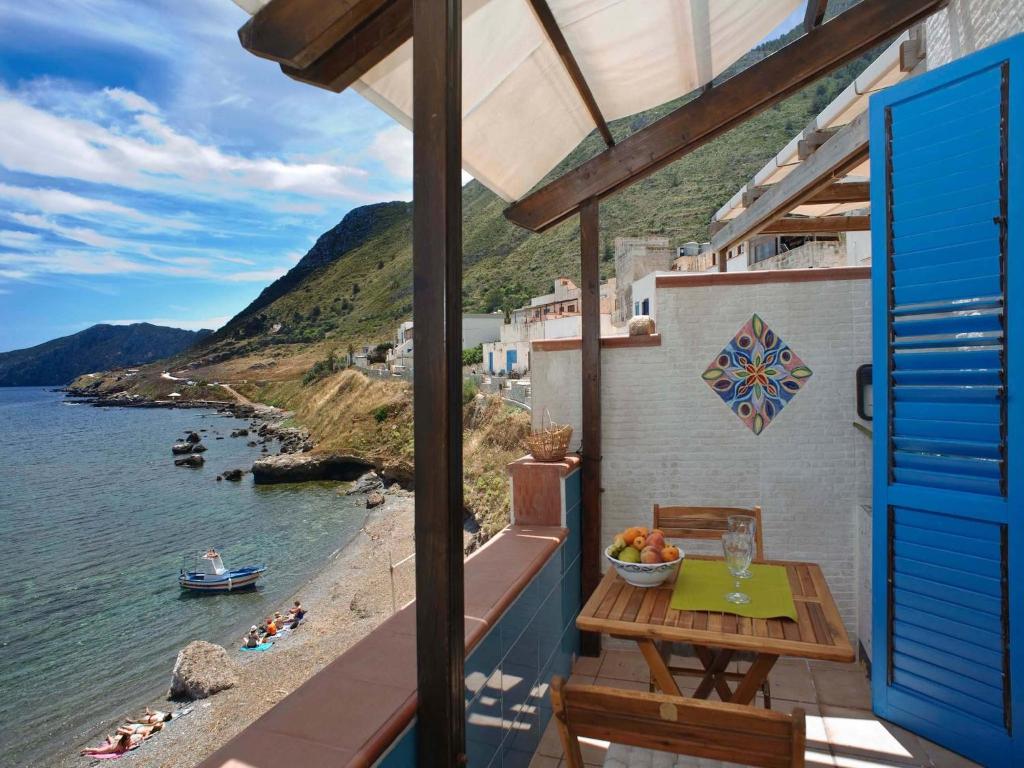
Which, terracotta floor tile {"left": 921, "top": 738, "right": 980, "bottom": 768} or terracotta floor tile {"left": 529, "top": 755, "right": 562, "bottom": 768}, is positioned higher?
terracotta floor tile {"left": 921, "top": 738, "right": 980, "bottom": 768}

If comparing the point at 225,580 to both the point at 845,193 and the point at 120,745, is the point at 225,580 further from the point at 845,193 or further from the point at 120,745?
the point at 845,193

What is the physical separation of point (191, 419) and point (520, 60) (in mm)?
63078

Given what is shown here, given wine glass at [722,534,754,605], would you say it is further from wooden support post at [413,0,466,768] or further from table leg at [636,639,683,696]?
wooden support post at [413,0,466,768]

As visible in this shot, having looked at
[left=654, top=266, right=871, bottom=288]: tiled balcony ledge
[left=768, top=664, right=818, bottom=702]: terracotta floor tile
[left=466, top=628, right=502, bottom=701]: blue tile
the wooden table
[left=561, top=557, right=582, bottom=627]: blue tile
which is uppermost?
[left=654, top=266, right=871, bottom=288]: tiled balcony ledge

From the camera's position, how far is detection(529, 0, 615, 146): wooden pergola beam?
1890mm

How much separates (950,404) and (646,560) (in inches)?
49.8

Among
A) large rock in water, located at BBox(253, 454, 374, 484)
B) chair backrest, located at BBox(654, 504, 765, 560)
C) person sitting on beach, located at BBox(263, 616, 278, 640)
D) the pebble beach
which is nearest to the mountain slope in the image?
large rock in water, located at BBox(253, 454, 374, 484)

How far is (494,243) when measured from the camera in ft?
130

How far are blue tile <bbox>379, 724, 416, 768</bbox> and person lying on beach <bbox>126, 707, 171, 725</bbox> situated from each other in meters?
11.9

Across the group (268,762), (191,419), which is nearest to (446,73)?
(268,762)

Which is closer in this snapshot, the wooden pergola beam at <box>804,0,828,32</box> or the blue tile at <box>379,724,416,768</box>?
the blue tile at <box>379,724,416,768</box>

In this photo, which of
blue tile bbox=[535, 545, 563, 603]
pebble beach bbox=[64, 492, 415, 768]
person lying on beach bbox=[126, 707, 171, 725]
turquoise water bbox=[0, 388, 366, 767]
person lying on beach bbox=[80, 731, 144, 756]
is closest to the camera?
blue tile bbox=[535, 545, 563, 603]

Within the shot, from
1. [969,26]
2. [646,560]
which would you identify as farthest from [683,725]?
[969,26]

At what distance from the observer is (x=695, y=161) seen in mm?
A: 32250
